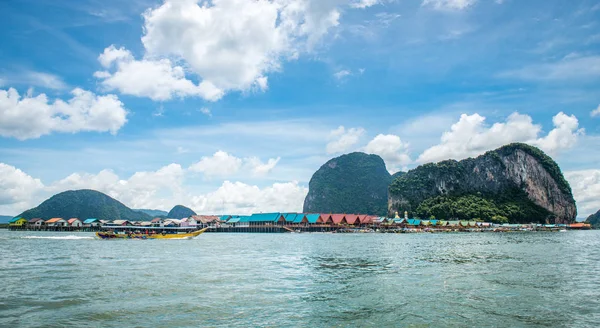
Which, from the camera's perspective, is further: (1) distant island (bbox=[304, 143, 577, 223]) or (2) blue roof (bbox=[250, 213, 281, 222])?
(1) distant island (bbox=[304, 143, 577, 223])

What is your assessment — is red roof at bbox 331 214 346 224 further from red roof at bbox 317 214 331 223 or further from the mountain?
the mountain

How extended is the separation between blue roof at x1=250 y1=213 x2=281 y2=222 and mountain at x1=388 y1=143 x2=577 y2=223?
68050 mm

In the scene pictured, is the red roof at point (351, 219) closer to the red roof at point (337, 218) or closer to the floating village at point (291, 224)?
the floating village at point (291, 224)

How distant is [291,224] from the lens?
398 ft

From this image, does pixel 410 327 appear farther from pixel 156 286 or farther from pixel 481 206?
pixel 481 206

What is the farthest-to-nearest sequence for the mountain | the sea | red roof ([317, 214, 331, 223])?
the mountain, red roof ([317, 214, 331, 223]), the sea

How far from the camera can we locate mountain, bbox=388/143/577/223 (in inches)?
6581

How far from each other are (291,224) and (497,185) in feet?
332

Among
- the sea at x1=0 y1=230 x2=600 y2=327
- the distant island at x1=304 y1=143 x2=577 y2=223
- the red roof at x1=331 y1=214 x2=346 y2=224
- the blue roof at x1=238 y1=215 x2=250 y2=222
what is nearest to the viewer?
the sea at x1=0 y1=230 x2=600 y2=327

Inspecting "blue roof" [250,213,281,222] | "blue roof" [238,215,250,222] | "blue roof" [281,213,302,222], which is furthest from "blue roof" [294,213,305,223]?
"blue roof" [238,215,250,222]

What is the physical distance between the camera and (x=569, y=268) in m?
24.8

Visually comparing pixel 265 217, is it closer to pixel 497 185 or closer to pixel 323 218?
pixel 323 218

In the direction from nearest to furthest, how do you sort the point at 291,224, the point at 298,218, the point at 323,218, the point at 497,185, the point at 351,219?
the point at 291,224, the point at 298,218, the point at 323,218, the point at 351,219, the point at 497,185

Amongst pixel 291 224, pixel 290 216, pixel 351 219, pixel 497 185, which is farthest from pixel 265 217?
pixel 497 185
